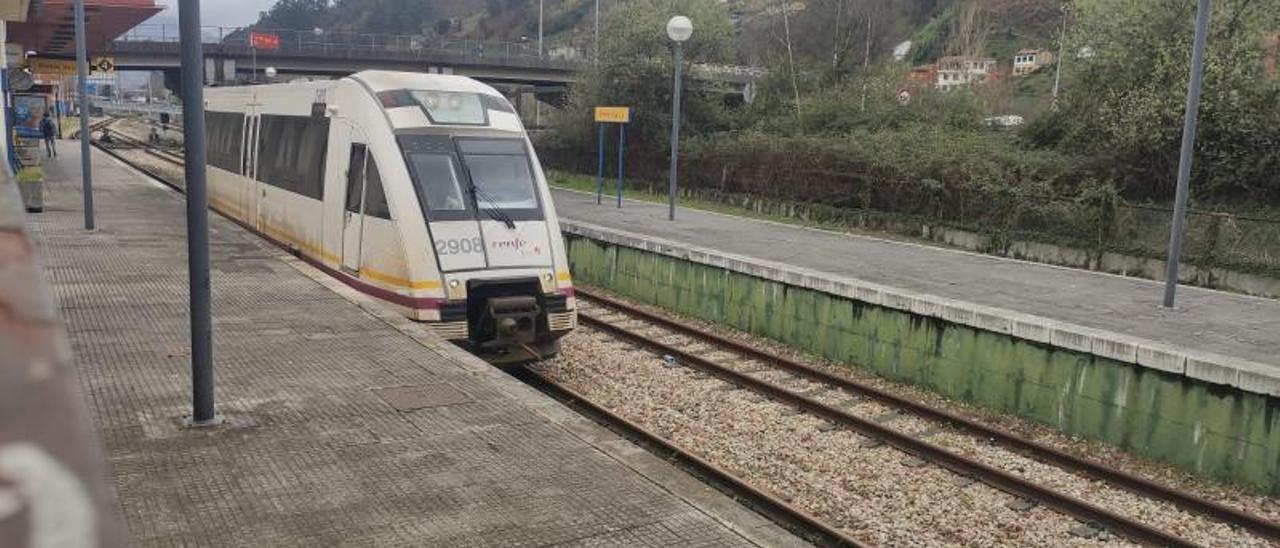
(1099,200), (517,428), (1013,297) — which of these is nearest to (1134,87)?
(1099,200)

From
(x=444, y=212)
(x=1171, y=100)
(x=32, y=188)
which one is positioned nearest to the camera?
(x=444, y=212)

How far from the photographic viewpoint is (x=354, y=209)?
1156 centimetres

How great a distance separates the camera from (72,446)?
1.38 m

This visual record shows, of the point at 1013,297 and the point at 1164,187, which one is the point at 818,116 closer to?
the point at 1164,187

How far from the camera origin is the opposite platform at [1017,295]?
9.69m

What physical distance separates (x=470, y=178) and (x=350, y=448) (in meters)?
5.20

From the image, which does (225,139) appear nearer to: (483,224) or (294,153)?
(294,153)

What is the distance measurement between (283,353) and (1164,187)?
20031 millimetres

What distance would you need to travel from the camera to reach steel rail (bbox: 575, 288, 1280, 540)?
7.60 m

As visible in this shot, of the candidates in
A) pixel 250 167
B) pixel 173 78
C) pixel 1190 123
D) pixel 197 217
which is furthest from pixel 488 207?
pixel 173 78

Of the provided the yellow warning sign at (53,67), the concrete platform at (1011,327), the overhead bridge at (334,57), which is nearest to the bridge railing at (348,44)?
the overhead bridge at (334,57)

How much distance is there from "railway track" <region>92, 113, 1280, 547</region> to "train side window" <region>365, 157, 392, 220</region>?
2.55 m

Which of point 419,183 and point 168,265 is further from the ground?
point 419,183

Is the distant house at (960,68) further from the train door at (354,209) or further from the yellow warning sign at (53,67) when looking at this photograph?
the train door at (354,209)
